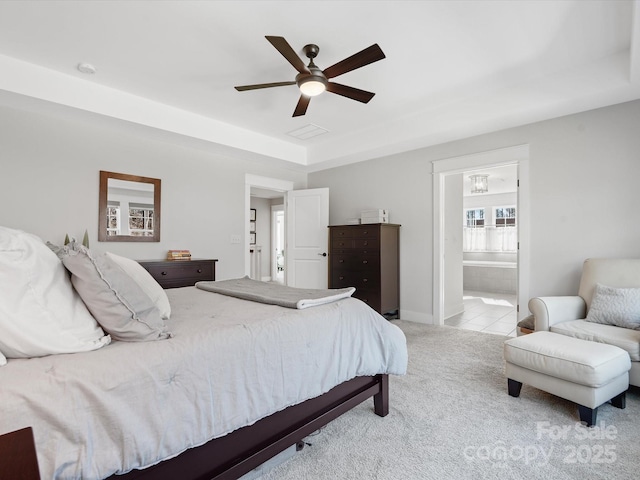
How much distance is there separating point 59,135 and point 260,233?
5287mm

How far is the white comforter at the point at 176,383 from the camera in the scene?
0.90m

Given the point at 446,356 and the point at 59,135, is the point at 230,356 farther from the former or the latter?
the point at 59,135

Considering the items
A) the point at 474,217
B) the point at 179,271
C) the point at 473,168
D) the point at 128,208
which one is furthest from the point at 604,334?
the point at 474,217

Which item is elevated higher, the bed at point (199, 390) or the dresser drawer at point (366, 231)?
the dresser drawer at point (366, 231)

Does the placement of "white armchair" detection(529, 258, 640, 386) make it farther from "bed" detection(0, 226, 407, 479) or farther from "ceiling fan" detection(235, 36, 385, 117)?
"ceiling fan" detection(235, 36, 385, 117)

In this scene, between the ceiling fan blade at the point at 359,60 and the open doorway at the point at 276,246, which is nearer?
the ceiling fan blade at the point at 359,60

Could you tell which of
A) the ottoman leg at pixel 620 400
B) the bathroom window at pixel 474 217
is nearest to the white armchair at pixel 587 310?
the ottoman leg at pixel 620 400

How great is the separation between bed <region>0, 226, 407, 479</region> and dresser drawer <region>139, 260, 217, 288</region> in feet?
6.59

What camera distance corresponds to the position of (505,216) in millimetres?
8352

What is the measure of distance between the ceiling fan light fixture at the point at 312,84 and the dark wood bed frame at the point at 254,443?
2168 mm

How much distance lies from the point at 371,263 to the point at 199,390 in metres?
3.55

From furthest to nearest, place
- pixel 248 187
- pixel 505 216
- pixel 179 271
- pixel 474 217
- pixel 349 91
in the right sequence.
Answer: pixel 474 217
pixel 505 216
pixel 248 187
pixel 179 271
pixel 349 91

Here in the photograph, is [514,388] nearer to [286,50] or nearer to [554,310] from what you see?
[554,310]

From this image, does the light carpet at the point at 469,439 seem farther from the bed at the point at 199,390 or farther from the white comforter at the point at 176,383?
the white comforter at the point at 176,383
